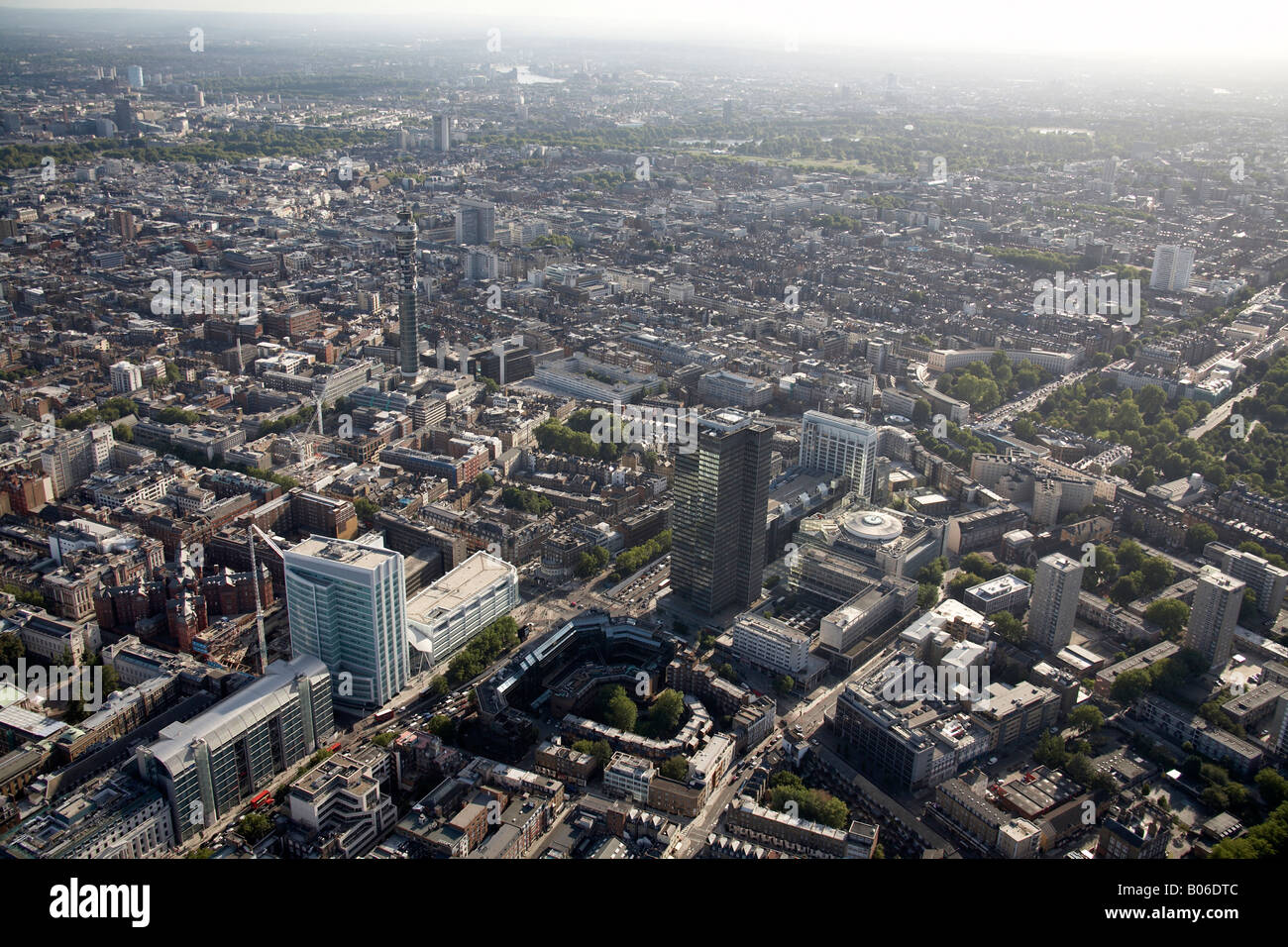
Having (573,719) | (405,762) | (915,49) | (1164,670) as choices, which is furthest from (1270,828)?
(915,49)

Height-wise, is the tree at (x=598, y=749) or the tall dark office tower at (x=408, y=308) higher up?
the tall dark office tower at (x=408, y=308)

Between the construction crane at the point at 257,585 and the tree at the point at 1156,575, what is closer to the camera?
the construction crane at the point at 257,585

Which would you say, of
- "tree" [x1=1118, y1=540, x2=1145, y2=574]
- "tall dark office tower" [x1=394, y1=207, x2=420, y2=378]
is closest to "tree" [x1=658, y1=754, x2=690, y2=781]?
"tree" [x1=1118, y1=540, x2=1145, y2=574]

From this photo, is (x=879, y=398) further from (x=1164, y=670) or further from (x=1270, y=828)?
(x=1270, y=828)

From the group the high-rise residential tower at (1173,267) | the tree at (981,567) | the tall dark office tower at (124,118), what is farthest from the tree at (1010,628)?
the tall dark office tower at (124,118)

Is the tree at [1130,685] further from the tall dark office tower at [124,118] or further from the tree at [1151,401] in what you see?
the tall dark office tower at [124,118]

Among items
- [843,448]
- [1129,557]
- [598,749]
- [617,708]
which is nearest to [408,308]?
[843,448]
